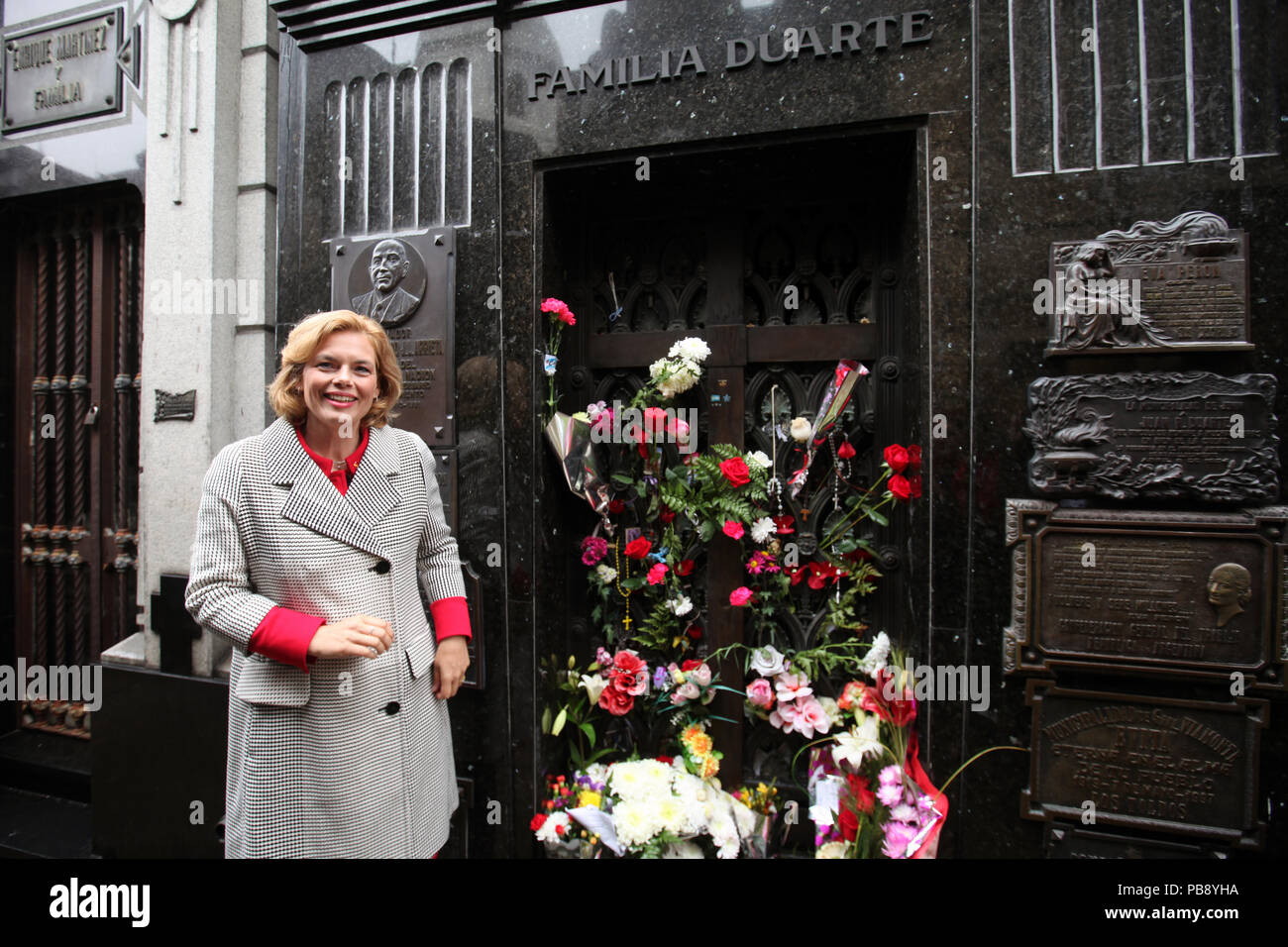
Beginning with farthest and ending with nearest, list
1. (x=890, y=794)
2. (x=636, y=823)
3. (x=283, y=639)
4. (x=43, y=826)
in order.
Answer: (x=43, y=826)
(x=636, y=823)
(x=890, y=794)
(x=283, y=639)

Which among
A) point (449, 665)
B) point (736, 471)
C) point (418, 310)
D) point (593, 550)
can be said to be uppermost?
point (418, 310)

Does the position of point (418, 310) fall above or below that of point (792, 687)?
above

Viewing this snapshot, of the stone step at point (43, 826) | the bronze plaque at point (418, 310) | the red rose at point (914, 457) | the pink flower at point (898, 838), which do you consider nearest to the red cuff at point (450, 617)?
the bronze plaque at point (418, 310)

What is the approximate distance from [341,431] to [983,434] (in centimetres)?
247

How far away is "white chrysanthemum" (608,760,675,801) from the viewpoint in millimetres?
2832

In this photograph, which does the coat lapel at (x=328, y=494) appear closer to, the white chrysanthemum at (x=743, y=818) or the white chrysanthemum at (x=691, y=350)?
the white chrysanthemum at (x=691, y=350)

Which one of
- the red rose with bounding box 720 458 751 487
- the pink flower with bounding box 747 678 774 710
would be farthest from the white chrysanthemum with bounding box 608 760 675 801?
the red rose with bounding box 720 458 751 487

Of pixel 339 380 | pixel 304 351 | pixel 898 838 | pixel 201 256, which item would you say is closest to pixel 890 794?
pixel 898 838

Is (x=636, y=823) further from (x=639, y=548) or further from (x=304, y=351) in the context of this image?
→ (x=304, y=351)

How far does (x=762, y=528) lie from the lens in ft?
10.3

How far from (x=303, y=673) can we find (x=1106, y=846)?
3079 millimetres

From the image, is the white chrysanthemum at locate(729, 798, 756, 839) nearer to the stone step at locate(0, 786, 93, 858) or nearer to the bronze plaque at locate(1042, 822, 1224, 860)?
the bronze plaque at locate(1042, 822, 1224, 860)

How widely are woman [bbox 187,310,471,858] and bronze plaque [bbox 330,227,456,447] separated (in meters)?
0.97

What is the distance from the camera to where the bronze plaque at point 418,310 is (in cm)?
313
